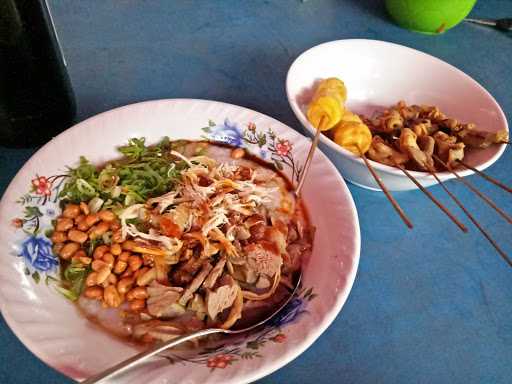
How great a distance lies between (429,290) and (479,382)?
9.4 inches

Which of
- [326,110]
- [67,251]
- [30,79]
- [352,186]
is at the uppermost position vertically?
[30,79]

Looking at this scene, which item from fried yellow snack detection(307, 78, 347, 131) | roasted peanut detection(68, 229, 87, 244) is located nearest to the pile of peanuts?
roasted peanut detection(68, 229, 87, 244)

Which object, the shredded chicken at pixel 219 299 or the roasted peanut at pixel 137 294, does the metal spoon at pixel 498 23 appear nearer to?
the shredded chicken at pixel 219 299

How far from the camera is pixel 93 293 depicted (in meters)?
0.92

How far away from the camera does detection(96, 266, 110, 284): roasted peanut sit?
3.06 ft

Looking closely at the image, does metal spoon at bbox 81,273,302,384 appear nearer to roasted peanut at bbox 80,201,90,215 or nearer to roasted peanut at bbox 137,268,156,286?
roasted peanut at bbox 137,268,156,286

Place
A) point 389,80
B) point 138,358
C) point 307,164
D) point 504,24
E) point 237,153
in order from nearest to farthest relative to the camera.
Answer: point 138,358, point 307,164, point 237,153, point 389,80, point 504,24

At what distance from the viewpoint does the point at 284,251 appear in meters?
0.99

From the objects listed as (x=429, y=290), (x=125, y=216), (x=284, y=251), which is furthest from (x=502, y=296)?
(x=125, y=216)

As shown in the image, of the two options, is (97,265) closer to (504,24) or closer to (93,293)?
(93,293)

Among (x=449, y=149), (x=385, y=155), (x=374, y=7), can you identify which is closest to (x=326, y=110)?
(x=385, y=155)

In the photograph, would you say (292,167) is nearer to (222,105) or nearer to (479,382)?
(222,105)

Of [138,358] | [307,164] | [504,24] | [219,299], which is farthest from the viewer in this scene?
[504,24]

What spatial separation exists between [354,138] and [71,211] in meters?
0.79
